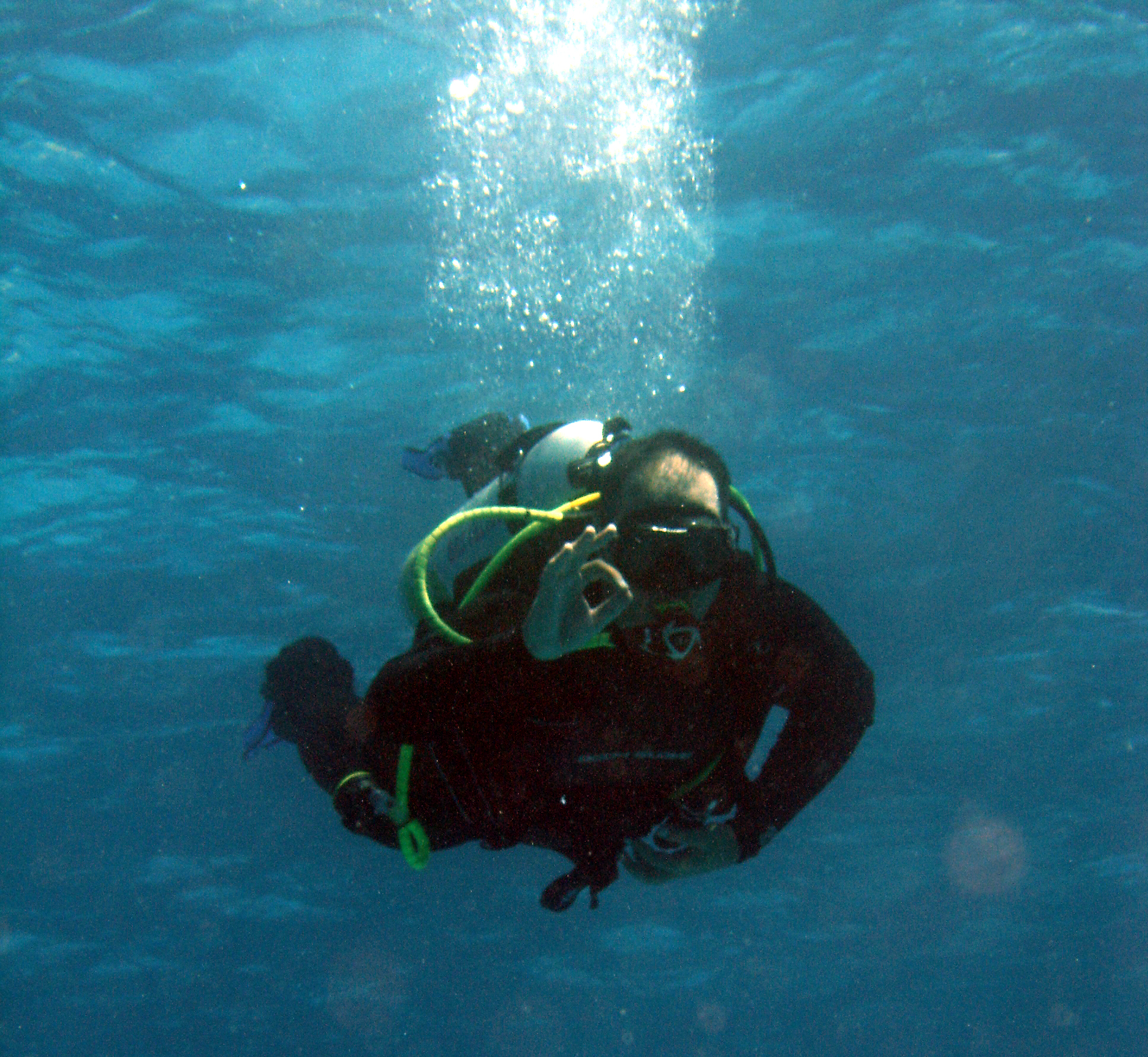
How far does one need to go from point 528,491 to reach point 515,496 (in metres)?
0.22

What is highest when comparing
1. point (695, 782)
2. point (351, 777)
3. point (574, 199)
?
point (574, 199)

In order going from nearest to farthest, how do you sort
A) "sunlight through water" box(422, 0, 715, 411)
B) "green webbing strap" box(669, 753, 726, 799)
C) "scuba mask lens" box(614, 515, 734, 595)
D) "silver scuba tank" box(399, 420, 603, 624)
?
"scuba mask lens" box(614, 515, 734, 595) < "green webbing strap" box(669, 753, 726, 799) < "silver scuba tank" box(399, 420, 603, 624) < "sunlight through water" box(422, 0, 715, 411)

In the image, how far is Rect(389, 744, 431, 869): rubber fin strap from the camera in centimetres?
399

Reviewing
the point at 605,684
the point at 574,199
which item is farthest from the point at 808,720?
the point at 574,199

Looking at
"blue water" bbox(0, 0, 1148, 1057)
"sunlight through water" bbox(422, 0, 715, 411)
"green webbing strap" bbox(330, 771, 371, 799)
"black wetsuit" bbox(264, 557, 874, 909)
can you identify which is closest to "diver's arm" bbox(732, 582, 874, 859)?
"black wetsuit" bbox(264, 557, 874, 909)

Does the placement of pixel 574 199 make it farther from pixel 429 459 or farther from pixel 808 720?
pixel 808 720

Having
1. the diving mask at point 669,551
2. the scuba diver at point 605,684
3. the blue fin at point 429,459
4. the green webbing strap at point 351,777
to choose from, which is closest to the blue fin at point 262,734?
the scuba diver at point 605,684

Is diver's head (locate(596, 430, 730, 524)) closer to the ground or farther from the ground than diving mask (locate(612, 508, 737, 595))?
farther from the ground

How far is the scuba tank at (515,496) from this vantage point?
3.65 meters

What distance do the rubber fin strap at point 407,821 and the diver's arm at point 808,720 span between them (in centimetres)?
149

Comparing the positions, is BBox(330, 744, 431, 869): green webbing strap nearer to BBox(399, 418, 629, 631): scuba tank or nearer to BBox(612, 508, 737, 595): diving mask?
BBox(399, 418, 629, 631): scuba tank

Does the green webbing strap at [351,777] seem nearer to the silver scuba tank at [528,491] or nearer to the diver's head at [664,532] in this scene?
the silver scuba tank at [528,491]

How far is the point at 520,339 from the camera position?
11.2 m

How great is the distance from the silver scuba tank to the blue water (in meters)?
5.70
